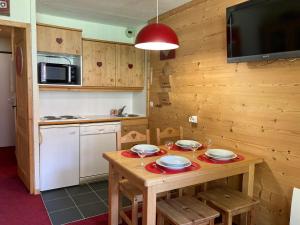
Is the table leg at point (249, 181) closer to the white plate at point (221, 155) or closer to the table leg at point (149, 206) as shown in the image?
the white plate at point (221, 155)

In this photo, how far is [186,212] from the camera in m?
1.87

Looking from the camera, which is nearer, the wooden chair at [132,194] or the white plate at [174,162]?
the white plate at [174,162]

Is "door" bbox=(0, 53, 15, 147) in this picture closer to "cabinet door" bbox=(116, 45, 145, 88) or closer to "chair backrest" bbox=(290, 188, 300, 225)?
"cabinet door" bbox=(116, 45, 145, 88)

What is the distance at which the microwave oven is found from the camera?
3.37 meters

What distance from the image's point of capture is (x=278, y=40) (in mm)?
1977

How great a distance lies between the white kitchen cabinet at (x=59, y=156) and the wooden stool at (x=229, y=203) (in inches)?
74.9

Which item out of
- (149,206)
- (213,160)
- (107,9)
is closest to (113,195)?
(149,206)

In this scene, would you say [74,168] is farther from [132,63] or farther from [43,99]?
[132,63]

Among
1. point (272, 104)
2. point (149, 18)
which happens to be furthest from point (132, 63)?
point (272, 104)

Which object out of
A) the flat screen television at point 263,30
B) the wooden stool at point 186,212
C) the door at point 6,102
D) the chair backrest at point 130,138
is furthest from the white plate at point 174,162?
the door at point 6,102

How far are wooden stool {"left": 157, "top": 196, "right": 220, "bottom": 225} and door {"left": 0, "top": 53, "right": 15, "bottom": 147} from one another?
4509 millimetres

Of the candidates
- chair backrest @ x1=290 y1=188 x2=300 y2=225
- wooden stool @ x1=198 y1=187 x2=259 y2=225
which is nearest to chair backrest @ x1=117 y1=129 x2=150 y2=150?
wooden stool @ x1=198 y1=187 x2=259 y2=225

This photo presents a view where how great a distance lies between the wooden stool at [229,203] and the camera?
1950 millimetres

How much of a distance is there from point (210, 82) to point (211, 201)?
1.32 meters
